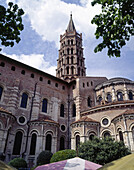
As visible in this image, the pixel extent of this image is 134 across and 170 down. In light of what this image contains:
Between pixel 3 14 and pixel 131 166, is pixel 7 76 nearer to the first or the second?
pixel 3 14

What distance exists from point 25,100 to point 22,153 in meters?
7.95

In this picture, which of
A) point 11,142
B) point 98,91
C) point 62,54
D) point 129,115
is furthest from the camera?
point 62,54

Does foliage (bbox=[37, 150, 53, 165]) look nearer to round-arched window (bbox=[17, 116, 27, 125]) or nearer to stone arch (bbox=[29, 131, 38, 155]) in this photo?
stone arch (bbox=[29, 131, 38, 155])

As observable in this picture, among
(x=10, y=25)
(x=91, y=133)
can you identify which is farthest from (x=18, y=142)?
(x=10, y=25)

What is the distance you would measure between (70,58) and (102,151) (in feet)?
101

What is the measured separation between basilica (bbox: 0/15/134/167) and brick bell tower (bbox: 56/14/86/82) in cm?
964

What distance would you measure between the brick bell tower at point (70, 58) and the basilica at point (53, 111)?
964cm

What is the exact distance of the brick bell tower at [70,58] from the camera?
39.7 meters

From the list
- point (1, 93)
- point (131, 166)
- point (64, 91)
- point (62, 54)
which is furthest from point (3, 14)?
point (62, 54)

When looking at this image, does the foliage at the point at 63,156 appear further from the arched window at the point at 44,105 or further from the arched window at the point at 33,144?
the arched window at the point at 44,105

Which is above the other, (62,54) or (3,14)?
(62,54)

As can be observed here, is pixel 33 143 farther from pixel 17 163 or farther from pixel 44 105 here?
pixel 44 105

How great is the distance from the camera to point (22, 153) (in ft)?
64.8

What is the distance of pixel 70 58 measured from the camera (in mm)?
41656
